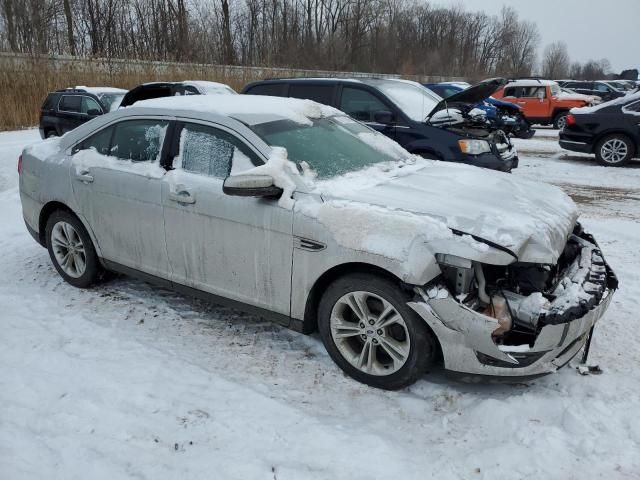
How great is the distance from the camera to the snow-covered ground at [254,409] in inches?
99.1

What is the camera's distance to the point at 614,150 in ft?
36.4

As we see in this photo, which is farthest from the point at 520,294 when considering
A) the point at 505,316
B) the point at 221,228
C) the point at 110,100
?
the point at 110,100

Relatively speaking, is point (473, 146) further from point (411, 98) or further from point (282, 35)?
point (282, 35)

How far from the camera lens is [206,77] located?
919 inches

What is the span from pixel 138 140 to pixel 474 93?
456cm

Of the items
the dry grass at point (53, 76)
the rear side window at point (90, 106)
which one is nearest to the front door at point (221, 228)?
the rear side window at point (90, 106)

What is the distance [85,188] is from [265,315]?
6.45 feet

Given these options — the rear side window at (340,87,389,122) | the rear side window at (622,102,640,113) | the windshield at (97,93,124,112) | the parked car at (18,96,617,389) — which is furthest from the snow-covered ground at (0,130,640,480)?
the windshield at (97,93,124,112)

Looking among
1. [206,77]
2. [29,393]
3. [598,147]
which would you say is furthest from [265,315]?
[206,77]

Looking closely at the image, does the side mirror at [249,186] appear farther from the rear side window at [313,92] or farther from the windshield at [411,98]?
the rear side window at [313,92]

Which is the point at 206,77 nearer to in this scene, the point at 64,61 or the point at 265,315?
the point at 64,61

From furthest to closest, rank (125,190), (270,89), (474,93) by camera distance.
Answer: (270,89) → (474,93) → (125,190)

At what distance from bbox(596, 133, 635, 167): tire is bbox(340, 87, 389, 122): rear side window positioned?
631 cm

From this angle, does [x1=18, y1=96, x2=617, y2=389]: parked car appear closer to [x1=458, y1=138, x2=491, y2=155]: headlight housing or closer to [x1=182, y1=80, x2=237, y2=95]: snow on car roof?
[x1=458, y1=138, x2=491, y2=155]: headlight housing
